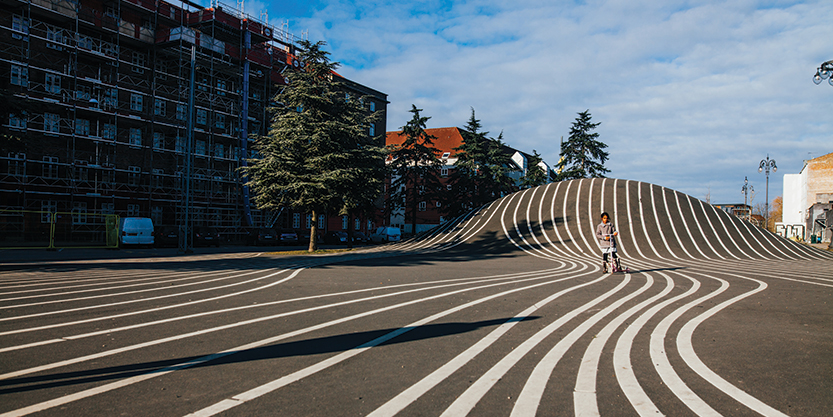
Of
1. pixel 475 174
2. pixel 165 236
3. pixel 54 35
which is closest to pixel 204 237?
pixel 165 236

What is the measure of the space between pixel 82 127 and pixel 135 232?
41.9 feet

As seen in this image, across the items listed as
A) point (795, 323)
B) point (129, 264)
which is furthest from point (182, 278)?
point (795, 323)

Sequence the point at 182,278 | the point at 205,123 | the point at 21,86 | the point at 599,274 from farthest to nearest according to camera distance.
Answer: the point at 205,123, the point at 21,86, the point at 599,274, the point at 182,278

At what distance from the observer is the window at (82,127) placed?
35.7 meters

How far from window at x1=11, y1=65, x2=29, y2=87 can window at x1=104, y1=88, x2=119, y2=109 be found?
475 centimetres

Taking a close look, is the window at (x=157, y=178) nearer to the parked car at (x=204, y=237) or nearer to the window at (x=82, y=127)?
the window at (x=82, y=127)

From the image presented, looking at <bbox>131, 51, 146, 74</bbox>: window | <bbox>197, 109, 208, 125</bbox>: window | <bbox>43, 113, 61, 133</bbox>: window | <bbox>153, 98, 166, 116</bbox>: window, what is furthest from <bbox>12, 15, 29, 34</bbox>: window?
<bbox>197, 109, 208, 125</bbox>: window

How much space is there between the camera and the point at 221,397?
3994 millimetres

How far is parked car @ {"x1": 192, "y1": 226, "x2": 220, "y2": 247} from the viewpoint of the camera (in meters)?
32.9

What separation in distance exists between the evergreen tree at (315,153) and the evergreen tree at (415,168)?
56.0 ft

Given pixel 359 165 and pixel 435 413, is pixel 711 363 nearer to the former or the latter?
pixel 435 413

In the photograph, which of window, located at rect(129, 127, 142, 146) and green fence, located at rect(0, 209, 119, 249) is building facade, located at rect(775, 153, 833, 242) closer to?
green fence, located at rect(0, 209, 119, 249)

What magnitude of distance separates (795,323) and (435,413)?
6447mm

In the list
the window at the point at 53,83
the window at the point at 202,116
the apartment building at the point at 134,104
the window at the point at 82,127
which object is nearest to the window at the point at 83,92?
the apartment building at the point at 134,104
